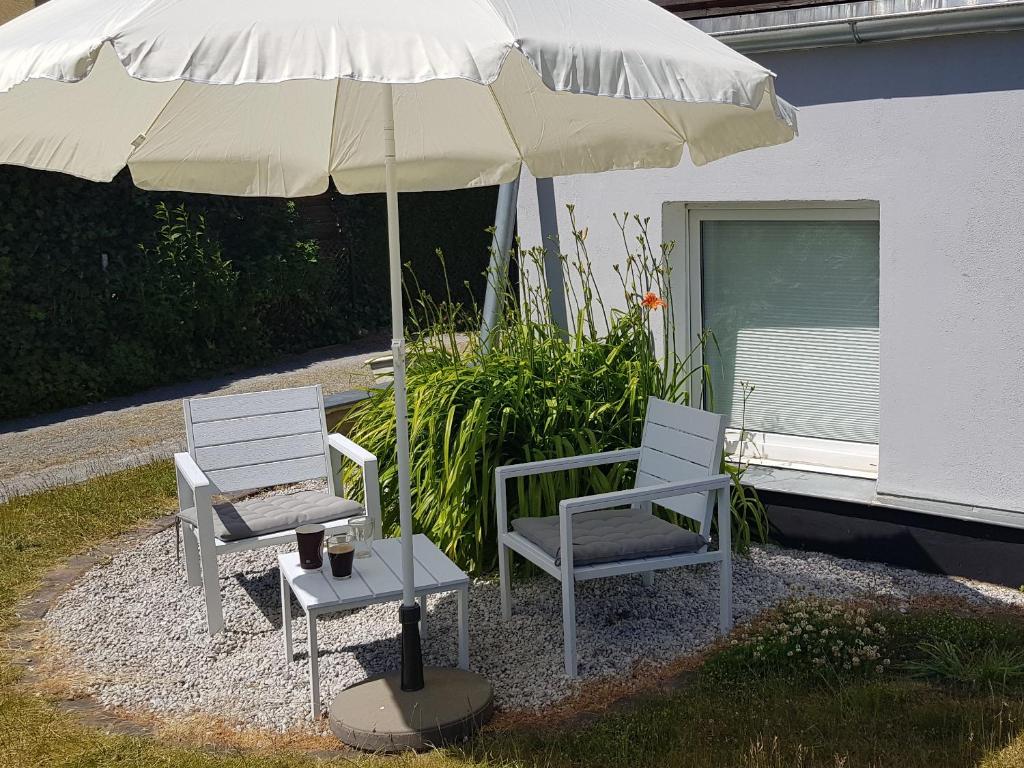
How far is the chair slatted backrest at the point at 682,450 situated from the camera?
16.4ft

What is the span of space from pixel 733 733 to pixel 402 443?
151 cm

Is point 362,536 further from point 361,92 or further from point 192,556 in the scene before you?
point 361,92

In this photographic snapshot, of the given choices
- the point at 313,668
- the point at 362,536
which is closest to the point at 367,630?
the point at 362,536

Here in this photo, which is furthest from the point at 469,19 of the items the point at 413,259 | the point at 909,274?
the point at 413,259

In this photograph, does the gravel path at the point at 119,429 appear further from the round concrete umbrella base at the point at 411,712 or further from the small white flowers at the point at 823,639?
the small white flowers at the point at 823,639

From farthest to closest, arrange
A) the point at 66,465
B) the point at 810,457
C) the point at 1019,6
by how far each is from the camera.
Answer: the point at 66,465, the point at 810,457, the point at 1019,6

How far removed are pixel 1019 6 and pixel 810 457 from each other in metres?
2.48

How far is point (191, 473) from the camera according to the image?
17.6 feet

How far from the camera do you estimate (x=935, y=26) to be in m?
5.20

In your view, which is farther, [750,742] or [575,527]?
[575,527]

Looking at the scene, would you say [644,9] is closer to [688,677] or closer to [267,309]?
[688,677]

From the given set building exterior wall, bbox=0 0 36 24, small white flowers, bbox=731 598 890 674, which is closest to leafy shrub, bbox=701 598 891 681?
small white flowers, bbox=731 598 890 674

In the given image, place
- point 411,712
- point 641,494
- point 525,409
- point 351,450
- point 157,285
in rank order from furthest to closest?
1. point 157,285
2. point 525,409
3. point 351,450
4. point 641,494
5. point 411,712

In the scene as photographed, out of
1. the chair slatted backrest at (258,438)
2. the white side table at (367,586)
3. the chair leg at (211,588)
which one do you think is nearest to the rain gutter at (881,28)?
the chair slatted backrest at (258,438)
